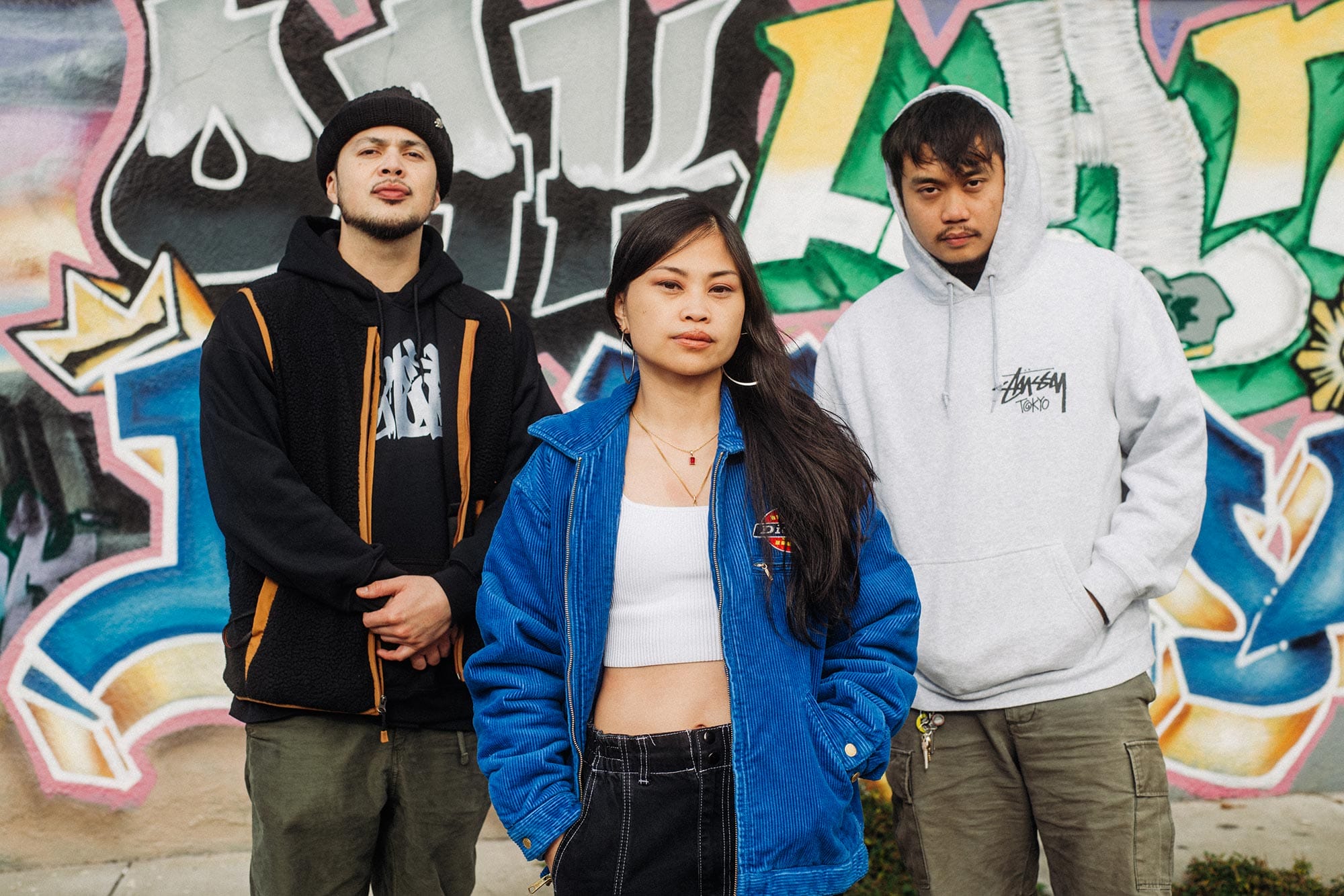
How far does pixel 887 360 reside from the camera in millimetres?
2881

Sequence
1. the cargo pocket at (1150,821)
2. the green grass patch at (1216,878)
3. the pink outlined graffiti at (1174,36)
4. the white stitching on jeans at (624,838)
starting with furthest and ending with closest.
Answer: the pink outlined graffiti at (1174,36), the green grass patch at (1216,878), the cargo pocket at (1150,821), the white stitching on jeans at (624,838)

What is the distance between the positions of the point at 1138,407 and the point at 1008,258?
1.47 feet

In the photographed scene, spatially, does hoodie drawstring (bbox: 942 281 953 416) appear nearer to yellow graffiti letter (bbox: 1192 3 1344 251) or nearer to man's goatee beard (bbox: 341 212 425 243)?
man's goatee beard (bbox: 341 212 425 243)

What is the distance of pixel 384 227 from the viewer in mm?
2885

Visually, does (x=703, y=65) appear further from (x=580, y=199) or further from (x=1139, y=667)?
(x=1139, y=667)

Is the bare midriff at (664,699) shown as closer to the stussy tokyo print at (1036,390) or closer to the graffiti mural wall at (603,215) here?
the stussy tokyo print at (1036,390)

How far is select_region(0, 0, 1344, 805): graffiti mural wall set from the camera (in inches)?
167

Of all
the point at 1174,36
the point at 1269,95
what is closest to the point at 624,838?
the point at 1174,36

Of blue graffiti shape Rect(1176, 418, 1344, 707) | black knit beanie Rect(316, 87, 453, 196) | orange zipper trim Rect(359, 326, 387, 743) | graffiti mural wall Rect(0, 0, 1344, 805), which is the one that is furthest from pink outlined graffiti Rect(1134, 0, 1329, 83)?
orange zipper trim Rect(359, 326, 387, 743)

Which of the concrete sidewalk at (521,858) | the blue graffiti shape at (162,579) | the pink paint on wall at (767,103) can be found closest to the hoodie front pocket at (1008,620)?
the concrete sidewalk at (521,858)

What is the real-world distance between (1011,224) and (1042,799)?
4.26 ft

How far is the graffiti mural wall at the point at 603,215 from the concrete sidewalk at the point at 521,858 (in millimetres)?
148

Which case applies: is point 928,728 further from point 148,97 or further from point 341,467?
point 148,97

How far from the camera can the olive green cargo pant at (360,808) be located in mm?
2734
